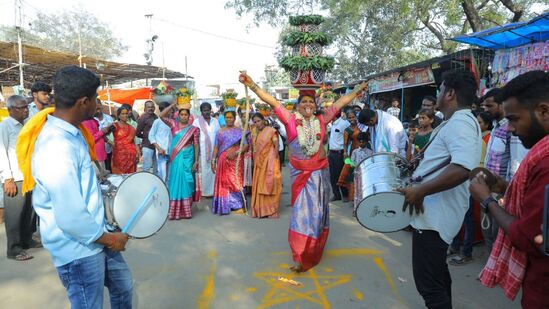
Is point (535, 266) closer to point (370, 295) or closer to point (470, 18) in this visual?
point (370, 295)

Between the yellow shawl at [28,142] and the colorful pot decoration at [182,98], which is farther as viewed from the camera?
the colorful pot decoration at [182,98]

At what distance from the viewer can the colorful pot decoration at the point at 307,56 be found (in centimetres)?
432

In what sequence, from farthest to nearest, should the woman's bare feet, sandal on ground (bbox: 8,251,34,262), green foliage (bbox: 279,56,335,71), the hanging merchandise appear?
1. the hanging merchandise
2. sandal on ground (bbox: 8,251,34,262)
3. green foliage (bbox: 279,56,335,71)
4. the woman's bare feet

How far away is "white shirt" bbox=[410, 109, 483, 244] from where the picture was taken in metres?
2.39

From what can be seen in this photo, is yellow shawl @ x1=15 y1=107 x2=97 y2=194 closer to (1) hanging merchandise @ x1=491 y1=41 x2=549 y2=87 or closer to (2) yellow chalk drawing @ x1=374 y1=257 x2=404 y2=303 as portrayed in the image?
(2) yellow chalk drawing @ x1=374 y1=257 x2=404 y2=303

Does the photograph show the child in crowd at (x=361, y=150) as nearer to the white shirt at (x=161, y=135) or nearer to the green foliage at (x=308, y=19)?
the green foliage at (x=308, y=19)

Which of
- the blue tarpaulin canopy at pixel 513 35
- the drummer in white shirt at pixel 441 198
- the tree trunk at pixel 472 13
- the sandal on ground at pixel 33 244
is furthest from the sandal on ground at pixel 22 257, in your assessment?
the tree trunk at pixel 472 13

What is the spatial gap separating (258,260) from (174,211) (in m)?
2.22

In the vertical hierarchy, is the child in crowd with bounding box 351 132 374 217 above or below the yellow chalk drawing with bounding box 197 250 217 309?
above

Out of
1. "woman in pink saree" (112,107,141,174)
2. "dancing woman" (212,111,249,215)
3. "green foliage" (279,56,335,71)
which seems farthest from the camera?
"woman in pink saree" (112,107,141,174)

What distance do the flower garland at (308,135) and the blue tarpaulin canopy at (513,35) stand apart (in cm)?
358

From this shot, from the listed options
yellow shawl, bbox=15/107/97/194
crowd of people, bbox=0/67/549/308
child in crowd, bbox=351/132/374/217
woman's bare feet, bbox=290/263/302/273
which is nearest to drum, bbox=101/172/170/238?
crowd of people, bbox=0/67/549/308

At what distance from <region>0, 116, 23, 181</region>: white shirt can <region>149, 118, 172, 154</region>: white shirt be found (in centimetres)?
228

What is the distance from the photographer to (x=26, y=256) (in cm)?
445
